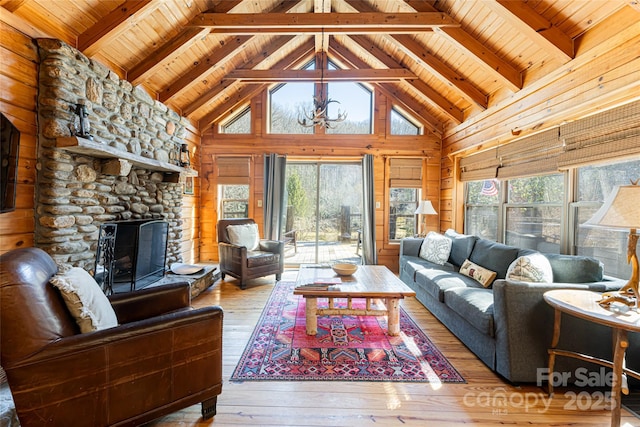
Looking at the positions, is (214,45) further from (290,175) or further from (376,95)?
(376,95)

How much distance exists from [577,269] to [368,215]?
321 cm

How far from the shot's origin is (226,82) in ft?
14.7

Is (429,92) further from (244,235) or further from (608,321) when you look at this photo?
(608,321)

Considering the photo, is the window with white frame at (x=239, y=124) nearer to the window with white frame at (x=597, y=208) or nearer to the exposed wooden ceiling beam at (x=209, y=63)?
the exposed wooden ceiling beam at (x=209, y=63)

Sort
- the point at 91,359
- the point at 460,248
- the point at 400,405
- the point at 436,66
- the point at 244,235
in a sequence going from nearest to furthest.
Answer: the point at 91,359, the point at 400,405, the point at 460,248, the point at 436,66, the point at 244,235

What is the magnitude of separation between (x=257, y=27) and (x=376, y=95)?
283cm

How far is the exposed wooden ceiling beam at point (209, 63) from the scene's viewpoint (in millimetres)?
3762

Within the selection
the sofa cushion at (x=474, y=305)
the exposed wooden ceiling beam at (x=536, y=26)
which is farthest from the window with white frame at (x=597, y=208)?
the exposed wooden ceiling beam at (x=536, y=26)

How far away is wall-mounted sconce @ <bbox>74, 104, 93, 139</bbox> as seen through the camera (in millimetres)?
2334

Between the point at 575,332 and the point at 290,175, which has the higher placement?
the point at 290,175

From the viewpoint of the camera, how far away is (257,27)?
10.3 feet

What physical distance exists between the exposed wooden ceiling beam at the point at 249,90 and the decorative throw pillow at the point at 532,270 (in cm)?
471

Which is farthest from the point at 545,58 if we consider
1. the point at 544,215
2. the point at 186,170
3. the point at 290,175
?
the point at 186,170

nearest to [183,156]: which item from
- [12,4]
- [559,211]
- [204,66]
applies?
[204,66]
